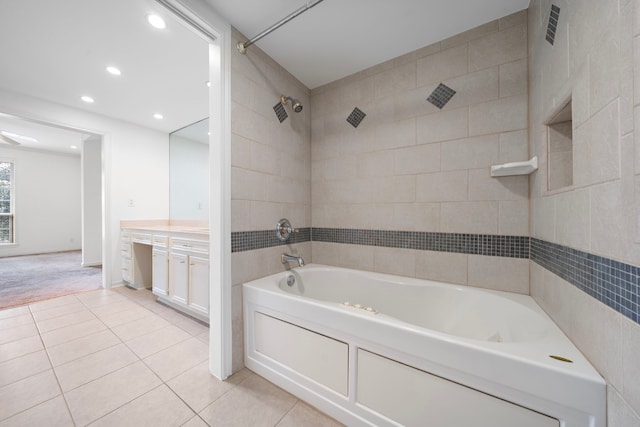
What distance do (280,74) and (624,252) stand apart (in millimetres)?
2210

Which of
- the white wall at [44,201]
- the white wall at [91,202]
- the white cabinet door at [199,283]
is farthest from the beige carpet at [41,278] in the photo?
the white cabinet door at [199,283]

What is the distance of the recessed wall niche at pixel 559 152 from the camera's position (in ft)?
3.64

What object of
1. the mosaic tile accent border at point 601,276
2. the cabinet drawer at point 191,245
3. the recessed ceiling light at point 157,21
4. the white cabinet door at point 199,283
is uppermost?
the recessed ceiling light at point 157,21

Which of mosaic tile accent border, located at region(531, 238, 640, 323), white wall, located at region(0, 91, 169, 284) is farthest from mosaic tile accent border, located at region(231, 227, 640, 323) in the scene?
white wall, located at region(0, 91, 169, 284)

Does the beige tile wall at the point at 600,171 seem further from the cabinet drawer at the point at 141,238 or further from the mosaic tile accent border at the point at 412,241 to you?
the cabinet drawer at the point at 141,238

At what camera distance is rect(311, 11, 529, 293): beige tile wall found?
1450mm

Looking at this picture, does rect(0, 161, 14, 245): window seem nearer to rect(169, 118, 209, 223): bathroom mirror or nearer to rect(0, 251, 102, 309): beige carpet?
rect(0, 251, 102, 309): beige carpet

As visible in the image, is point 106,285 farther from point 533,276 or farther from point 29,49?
point 533,276

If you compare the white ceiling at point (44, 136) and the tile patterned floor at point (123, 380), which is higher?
the white ceiling at point (44, 136)

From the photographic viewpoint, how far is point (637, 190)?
1.90ft

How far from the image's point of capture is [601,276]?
723mm

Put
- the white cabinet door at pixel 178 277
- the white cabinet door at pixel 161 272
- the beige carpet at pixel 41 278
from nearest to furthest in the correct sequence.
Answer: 1. the white cabinet door at pixel 178 277
2. the white cabinet door at pixel 161 272
3. the beige carpet at pixel 41 278

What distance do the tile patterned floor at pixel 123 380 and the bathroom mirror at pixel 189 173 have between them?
5.39ft

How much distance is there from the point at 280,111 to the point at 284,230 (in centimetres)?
101
